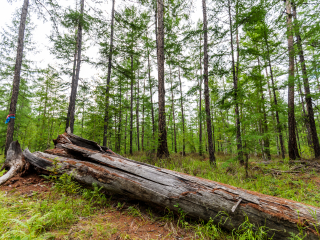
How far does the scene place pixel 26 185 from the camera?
3432 mm

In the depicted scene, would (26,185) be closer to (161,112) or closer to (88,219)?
(88,219)

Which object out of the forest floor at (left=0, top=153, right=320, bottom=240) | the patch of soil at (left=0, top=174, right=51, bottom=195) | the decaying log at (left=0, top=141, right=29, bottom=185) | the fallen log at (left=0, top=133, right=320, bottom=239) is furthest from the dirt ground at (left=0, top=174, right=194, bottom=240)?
the decaying log at (left=0, top=141, right=29, bottom=185)

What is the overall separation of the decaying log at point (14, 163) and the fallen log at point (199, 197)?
1.76 meters

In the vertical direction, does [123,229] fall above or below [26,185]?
below

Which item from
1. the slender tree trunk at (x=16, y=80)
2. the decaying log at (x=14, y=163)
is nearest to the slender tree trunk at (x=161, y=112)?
the decaying log at (x=14, y=163)

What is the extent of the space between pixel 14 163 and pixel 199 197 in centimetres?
580

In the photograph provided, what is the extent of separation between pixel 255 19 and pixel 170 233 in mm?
9040

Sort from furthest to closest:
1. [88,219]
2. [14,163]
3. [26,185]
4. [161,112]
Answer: [161,112] → [14,163] → [26,185] → [88,219]

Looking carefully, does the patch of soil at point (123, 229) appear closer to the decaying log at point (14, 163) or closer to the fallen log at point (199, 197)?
the fallen log at point (199, 197)

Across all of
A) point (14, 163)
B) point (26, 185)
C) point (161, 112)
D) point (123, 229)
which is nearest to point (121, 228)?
point (123, 229)

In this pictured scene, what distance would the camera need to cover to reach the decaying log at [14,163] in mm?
3769

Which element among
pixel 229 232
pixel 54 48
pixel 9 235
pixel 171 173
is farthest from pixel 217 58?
pixel 54 48

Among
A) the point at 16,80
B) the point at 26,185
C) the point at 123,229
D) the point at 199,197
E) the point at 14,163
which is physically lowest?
the point at 123,229

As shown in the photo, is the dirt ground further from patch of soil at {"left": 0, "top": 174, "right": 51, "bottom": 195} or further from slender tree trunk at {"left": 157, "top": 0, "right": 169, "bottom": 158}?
slender tree trunk at {"left": 157, "top": 0, "right": 169, "bottom": 158}
